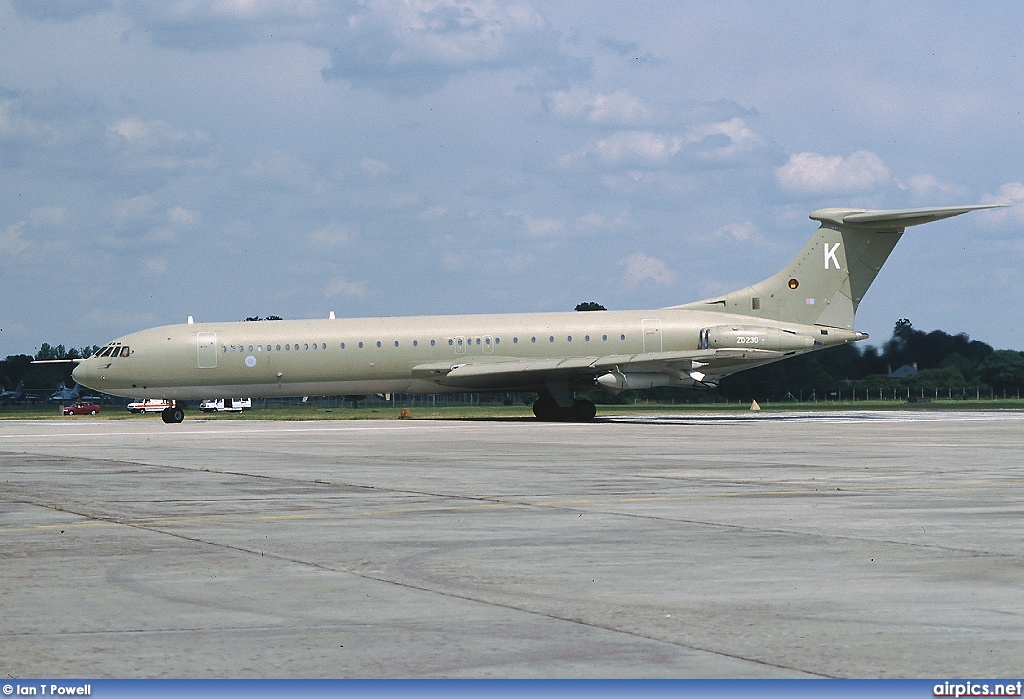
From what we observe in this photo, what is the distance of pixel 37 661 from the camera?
6590 millimetres

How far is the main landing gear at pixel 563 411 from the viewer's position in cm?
4875

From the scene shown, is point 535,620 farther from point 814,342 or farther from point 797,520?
point 814,342

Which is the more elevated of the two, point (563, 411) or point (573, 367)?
point (573, 367)

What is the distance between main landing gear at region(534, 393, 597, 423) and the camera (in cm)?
4875

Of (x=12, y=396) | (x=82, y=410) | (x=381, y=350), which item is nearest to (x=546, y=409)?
(x=381, y=350)

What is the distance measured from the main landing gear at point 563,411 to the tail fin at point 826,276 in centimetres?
589

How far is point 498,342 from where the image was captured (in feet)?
159

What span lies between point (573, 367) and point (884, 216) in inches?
524

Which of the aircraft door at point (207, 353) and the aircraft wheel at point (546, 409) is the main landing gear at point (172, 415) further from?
the aircraft wheel at point (546, 409)
